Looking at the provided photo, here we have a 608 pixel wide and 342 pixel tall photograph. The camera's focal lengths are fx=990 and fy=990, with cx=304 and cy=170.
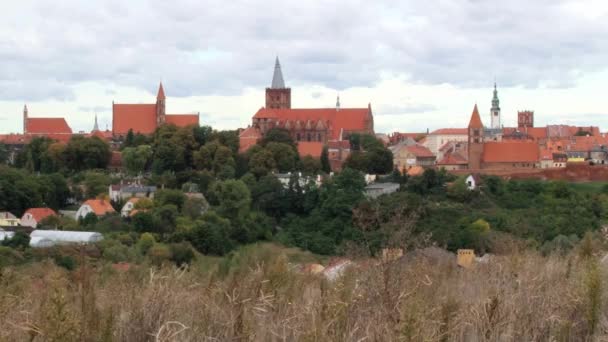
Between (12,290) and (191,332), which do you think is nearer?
(191,332)

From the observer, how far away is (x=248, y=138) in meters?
59.7

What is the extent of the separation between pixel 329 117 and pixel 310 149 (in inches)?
461

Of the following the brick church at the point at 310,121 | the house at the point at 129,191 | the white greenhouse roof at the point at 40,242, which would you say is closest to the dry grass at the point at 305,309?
the white greenhouse roof at the point at 40,242

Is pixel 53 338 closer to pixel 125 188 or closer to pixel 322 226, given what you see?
pixel 322 226

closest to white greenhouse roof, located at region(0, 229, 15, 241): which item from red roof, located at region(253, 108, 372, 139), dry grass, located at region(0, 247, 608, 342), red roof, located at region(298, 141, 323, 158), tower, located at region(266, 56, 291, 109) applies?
red roof, located at region(298, 141, 323, 158)

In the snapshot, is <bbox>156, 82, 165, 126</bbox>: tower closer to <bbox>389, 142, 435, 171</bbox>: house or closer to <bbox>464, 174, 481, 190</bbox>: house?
<bbox>389, 142, 435, 171</bbox>: house

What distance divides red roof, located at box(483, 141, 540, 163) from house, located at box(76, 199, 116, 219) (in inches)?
997

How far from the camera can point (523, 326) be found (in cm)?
721

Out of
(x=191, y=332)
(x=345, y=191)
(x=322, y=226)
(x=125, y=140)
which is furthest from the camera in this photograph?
(x=125, y=140)

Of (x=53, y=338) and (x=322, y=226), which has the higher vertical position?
(x=53, y=338)

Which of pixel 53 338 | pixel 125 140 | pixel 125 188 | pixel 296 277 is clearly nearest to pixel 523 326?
pixel 296 277

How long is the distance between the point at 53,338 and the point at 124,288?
2529mm

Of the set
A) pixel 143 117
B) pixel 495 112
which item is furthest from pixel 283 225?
pixel 495 112

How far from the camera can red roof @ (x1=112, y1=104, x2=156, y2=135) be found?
68.1 meters
